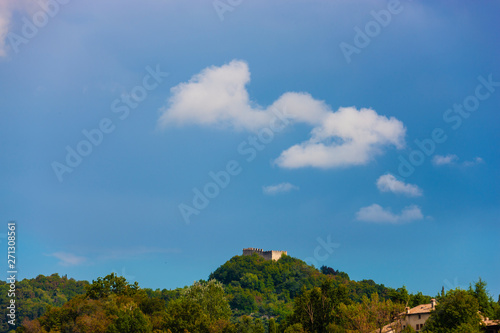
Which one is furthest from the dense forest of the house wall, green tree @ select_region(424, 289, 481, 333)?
the house wall

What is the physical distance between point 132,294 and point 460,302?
164ft

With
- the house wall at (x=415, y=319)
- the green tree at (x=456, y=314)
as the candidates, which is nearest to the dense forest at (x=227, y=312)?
the green tree at (x=456, y=314)

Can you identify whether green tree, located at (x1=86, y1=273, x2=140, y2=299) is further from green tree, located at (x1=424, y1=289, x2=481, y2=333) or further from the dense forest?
green tree, located at (x1=424, y1=289, x2=481, y2=333)

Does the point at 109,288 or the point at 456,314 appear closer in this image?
the point at 456,314

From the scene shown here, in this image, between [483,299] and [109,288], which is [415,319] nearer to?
[483,299]

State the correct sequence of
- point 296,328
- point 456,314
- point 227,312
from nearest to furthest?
point 456,314 → point 296,328 → point 227,312

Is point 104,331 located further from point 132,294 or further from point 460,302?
point 460,302

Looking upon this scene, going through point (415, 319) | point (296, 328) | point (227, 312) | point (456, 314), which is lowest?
point (456, 314)

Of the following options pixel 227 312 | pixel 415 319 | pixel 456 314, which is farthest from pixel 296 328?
pixel 227 312

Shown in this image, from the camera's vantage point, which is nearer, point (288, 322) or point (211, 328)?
point (211, 328)

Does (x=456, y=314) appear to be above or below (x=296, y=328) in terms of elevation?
below

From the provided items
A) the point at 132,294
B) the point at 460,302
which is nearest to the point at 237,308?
the point at 132,294

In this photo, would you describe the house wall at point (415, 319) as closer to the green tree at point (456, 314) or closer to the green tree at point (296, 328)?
the green tree at point (456, 314)

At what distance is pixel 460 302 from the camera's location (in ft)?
219
